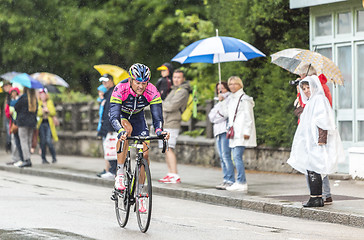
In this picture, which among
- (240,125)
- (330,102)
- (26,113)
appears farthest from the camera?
(26,113)

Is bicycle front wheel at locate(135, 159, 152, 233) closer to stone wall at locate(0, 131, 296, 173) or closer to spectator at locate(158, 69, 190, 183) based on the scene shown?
spectator at locate(158, 69, 190, 183)

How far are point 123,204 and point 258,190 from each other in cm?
441

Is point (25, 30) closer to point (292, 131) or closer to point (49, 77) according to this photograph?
point (49, 77)

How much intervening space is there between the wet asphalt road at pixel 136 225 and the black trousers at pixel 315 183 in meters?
0.55

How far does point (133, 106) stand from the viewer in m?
9.97

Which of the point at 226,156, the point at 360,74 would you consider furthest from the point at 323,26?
the point at 226,156

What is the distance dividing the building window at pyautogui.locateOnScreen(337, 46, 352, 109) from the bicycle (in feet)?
23.8

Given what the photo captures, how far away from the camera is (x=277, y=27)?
1788 centimetres

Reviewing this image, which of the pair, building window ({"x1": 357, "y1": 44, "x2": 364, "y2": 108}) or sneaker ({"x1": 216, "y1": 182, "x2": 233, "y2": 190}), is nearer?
sneaker ({"x1": 216, "y1": 182, "x2": 233, "y2": 190})

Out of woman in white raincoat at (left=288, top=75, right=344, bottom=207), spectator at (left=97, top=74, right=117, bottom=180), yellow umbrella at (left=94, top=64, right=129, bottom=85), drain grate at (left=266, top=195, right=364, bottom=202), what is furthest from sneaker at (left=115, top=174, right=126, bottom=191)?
yellow umbrella at (left=94, top=64, right=129, bottom=85)

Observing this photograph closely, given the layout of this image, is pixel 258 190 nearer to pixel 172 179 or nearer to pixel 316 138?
pixel 172 179

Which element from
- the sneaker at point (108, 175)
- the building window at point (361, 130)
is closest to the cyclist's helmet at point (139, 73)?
the sneaker at point (108, 175)

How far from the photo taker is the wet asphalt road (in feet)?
30.3

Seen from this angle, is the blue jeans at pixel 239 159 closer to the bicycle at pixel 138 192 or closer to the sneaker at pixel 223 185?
the sneaker at pixel 223 185
